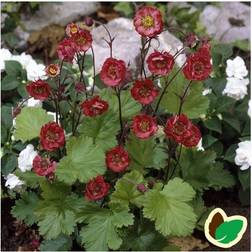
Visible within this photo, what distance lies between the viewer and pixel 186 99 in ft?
8.04

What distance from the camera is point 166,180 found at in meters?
2.46

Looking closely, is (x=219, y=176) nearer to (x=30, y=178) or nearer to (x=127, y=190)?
(x=127, y=190)

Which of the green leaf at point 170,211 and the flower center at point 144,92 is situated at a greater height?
the flower center at point 144,92

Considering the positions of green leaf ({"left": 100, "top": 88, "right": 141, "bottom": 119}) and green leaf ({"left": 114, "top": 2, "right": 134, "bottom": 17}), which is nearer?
green leaf ({"left": 100, "top": 88, "right": 141, "bottom": 119})

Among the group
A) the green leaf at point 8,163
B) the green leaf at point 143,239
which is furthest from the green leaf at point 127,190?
the green leaf at point 8,163

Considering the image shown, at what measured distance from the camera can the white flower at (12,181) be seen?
254 cm

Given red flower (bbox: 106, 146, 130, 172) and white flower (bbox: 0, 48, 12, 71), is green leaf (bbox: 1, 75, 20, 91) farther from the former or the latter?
red flower (bbox: 106, 146, 130, 172)

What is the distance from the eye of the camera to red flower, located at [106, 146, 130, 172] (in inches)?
86.2

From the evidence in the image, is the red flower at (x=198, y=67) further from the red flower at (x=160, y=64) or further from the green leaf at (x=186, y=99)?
the green leaf at (x=186, y=99)

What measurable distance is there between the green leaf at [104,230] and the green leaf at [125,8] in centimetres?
215

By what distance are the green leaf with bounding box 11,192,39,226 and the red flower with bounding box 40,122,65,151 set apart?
358 mm

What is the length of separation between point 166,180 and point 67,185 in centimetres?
40

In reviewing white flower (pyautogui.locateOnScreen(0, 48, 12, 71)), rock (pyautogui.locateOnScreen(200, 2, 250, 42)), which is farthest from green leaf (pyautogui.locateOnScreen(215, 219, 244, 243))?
rock (pyautogui.locateOnScreen(200, 2, 250, 42))

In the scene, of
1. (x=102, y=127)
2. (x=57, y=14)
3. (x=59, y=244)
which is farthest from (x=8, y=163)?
(x=57, y=14)
